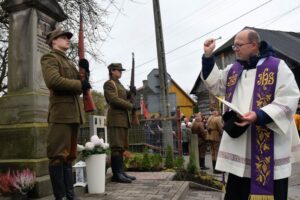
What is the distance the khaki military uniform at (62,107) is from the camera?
4.36m

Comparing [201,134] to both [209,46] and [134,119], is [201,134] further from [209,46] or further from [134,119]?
[209,46]

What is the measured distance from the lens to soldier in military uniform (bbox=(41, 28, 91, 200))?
4.35 metres

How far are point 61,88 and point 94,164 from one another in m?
1.62

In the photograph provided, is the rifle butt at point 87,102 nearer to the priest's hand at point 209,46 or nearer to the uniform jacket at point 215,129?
the priest's hand at point 209,46

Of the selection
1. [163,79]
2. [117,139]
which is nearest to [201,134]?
[163,79]

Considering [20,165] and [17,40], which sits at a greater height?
[17,40]

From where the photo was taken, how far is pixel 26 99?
555 cm

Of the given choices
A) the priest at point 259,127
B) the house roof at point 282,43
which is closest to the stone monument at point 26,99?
the priest at point 259,127

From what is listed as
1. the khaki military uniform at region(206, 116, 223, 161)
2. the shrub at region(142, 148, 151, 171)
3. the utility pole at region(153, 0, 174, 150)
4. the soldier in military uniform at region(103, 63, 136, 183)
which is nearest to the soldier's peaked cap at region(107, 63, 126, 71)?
the soldier in military uniform at region(103, 63, 136, 183)

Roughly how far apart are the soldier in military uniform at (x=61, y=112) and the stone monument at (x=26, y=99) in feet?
2.45

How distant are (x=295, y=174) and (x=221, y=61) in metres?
27.3

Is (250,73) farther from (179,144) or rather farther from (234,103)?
(179,144)

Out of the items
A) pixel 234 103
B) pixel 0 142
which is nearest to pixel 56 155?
pixel 0 142

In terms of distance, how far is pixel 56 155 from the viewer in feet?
14.2
